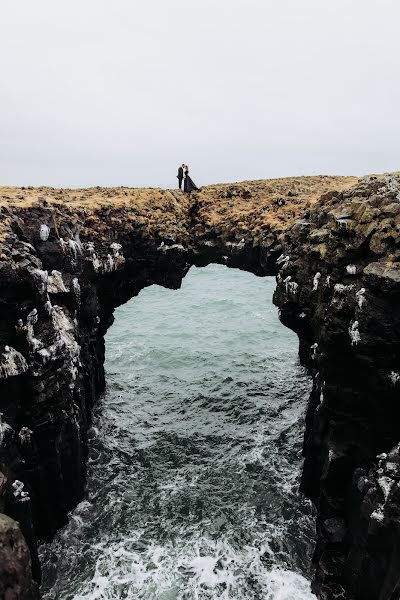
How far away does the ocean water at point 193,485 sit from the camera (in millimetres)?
23781

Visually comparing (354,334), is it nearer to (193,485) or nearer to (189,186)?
(193,485)

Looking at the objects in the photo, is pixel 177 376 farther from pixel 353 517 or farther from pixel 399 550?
pixel 399 550

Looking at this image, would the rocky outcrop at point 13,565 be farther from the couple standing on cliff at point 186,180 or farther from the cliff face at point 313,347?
the couple standing on cliff at point 186,180

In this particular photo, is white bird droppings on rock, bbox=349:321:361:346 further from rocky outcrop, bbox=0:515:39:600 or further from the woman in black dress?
the woman in black dress

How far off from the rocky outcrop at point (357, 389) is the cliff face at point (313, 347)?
0.21ft

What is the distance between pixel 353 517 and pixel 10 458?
16606 millimetres

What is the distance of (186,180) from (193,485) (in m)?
30.7

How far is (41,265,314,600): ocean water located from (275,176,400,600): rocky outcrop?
10.6 ft

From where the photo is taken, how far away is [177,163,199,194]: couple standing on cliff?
4653cm

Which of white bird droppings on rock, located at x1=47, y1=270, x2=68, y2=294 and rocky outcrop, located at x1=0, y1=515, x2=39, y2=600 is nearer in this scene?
rocky outcrop, located at x1=0, y1=515, x2=39, y2=600

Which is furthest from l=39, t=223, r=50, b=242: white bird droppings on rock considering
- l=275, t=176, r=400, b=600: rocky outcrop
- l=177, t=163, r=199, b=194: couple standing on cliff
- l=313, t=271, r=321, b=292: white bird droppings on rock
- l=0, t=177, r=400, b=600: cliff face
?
l=177, t=163, r=199, b=194: couple standing on cliff

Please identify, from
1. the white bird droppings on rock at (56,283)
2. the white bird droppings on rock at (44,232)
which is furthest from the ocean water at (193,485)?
the white bird droppings on rock at (44,232)

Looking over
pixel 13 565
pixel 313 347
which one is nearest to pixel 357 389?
pixel 313 347

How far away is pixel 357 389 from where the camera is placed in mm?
21969
